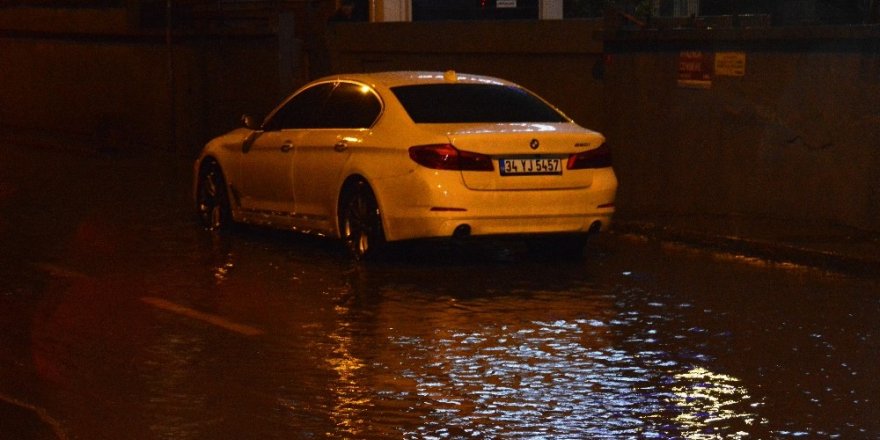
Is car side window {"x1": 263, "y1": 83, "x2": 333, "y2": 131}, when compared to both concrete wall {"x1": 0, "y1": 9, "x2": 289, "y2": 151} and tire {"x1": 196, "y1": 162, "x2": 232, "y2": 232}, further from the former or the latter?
concrete wall {"x1": 0, "y1": 9, "x2": 289, "y2": 151}

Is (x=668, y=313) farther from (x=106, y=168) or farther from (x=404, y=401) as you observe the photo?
(x=106, y=168)

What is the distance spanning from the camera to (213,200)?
14492mm

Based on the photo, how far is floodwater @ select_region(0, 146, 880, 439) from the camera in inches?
280

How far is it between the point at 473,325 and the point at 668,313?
1298mm

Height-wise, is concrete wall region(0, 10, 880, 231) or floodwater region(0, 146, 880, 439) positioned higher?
concrete wall region(0, 10, 880, 231)

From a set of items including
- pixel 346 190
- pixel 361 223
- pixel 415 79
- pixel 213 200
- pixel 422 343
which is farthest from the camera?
pixel 213 200

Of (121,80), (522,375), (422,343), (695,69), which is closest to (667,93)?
(695,69)

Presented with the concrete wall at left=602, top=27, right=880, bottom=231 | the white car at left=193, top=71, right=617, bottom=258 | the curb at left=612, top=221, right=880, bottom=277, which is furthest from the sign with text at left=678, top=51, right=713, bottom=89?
the white car at left=193, top=71, right=617, bottom=258

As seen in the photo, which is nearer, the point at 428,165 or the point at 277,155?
the point at 428,165

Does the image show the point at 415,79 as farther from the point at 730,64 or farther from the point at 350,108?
the point at 730,64

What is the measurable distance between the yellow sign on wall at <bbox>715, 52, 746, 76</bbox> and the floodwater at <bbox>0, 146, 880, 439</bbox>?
211 centimetres

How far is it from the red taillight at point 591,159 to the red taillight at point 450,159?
27.2 inches

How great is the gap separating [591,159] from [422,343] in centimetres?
335

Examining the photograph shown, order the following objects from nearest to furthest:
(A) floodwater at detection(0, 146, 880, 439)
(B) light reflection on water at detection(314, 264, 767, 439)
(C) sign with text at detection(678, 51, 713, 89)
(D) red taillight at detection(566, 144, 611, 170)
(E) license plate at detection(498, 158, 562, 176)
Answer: (B) light reflection on water at detection(314, 264, 767, 439)
(A) floodwater at detection(0, 146, 880, 439)
(E) license plate at detection(498, 158, 562, 176)
(D) red taillight at detection(566, 144, 611, 170)
(C) sign with text at detection(678, 51, 713, 89)
